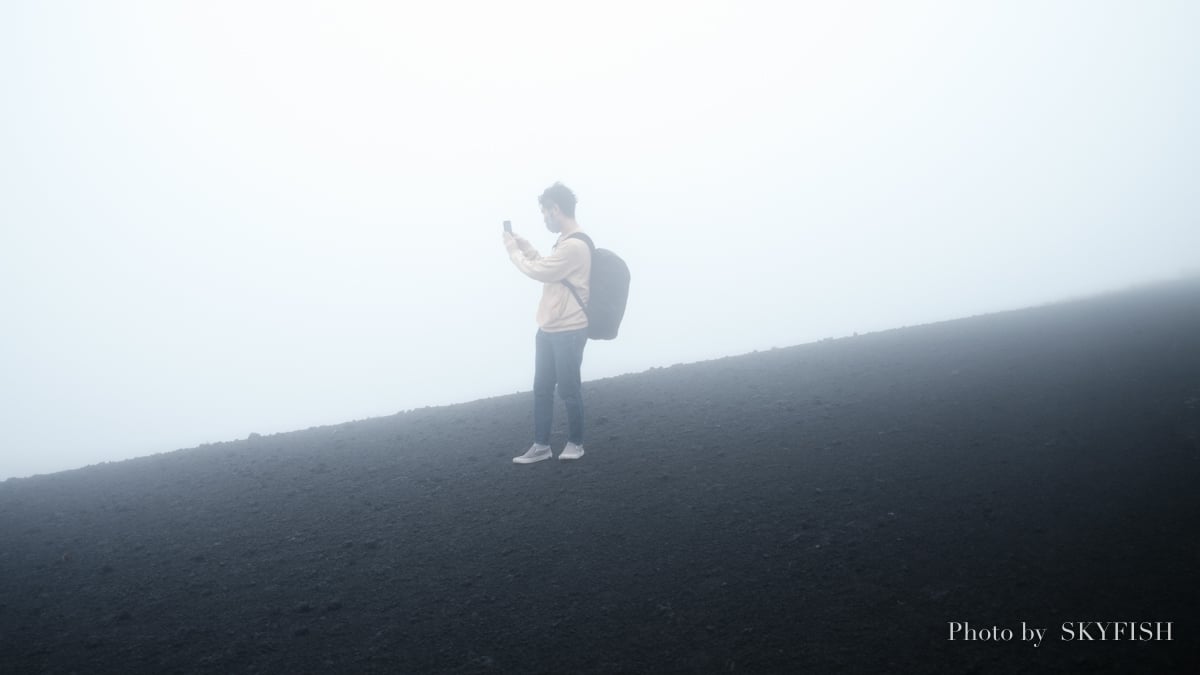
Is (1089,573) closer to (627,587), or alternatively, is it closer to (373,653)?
(627,587)

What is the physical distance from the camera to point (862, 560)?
3930mm

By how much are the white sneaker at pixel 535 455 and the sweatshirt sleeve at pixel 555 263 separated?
5.43ft

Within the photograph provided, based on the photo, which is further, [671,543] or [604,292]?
[604,292]

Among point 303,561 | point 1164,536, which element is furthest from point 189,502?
point 1164,536

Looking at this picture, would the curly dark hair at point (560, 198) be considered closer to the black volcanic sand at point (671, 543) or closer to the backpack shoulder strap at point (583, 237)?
the backpack shoulder strap at point (583, 237)

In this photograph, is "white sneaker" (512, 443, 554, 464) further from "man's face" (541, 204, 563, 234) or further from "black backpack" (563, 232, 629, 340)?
"man's face" (541, 204, 563, 234)

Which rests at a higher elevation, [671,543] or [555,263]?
[555,263]

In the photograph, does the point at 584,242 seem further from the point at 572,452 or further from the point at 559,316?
the point at 572,452

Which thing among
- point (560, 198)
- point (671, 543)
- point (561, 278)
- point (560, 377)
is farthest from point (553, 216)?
point (671, 543)

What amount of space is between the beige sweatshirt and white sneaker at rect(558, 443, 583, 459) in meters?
1.14

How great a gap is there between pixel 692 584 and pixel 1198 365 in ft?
22.7

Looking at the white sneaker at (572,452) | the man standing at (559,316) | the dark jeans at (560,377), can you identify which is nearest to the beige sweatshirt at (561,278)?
the man standing at (559,316)

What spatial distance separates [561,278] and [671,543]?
285 centimetres

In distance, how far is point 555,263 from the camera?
20.8 ft
